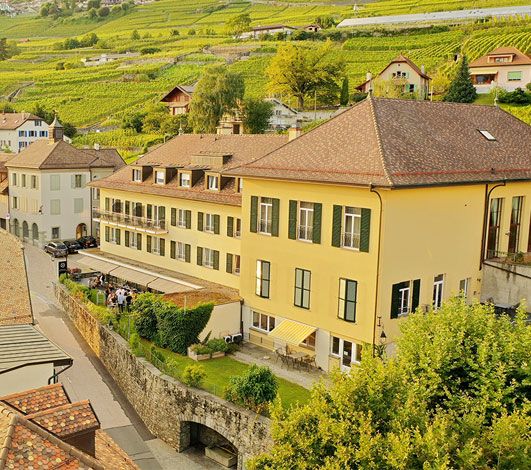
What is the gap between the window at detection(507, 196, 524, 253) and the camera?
33.1m

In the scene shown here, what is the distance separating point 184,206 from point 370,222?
644 inches

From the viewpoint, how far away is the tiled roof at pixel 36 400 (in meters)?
13.9

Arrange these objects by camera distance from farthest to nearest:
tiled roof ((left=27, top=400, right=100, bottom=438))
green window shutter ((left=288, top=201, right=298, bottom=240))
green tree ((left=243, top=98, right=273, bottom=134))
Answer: green tree ((left=243, top=98, right=273, bottom=134)) → green window shutter ((left=288, top=201, right=298, bottom=240)) → tiled roof ((left=27, top=400, right=100, bottom=438))

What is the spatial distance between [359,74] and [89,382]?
72382mm

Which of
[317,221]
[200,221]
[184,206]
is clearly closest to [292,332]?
[317,221]

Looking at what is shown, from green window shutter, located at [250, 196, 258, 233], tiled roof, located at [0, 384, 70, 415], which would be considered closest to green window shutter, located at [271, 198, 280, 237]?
green window shutter, located at [250, 196, 258, 233]

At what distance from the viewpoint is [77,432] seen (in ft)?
41.3

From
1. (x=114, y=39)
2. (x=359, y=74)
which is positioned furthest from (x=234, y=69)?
(x=114, y=39)

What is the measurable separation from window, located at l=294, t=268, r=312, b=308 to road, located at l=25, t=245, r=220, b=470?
25.1 feet

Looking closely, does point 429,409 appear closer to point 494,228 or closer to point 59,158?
point 494,228

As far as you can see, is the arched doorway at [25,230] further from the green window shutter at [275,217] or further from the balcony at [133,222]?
the green window shutter at [275,217]

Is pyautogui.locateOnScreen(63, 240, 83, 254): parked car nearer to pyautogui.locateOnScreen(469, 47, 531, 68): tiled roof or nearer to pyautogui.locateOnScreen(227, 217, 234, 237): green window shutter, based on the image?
pyautogui.locateOnScreen(227, 217, 234, 237): green window shutter

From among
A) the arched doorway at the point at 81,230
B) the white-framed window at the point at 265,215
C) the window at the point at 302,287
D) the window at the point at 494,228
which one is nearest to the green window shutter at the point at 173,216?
the white-framed window at the point at 265,215

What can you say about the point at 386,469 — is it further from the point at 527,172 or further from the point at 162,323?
the point at 527,172
